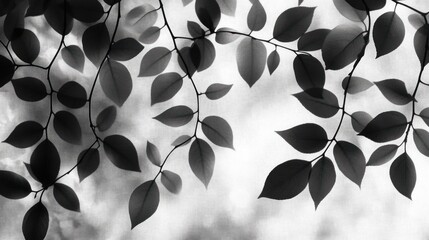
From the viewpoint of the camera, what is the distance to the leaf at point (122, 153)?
0.37 metres

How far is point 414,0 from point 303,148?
0.35 m

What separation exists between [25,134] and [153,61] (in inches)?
5.8

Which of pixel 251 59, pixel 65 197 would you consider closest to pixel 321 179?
pixel 251 59

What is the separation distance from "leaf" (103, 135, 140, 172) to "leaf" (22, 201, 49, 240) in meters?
0.08

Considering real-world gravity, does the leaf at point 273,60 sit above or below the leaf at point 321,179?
above

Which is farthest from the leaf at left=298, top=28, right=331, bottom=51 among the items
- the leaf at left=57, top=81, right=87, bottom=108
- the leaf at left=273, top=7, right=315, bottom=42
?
the leaf at left=57, top=81, right=87, bottom=108

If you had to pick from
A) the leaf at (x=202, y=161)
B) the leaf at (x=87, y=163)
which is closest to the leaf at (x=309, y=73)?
the leaf at (x=202, y=161)

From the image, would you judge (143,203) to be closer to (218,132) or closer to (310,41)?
(218,132)

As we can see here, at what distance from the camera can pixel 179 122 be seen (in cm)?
43

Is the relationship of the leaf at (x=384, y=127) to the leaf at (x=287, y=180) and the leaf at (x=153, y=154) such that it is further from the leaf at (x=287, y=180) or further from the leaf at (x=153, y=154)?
the leaf at (x=153, y=154)

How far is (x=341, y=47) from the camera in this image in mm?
359

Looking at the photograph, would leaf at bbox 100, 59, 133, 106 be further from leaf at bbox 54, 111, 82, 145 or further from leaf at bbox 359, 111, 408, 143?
leaf at bbox 359, 111, 408, 143

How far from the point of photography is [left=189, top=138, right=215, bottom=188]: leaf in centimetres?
39

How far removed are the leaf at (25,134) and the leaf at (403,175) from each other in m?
0.33
